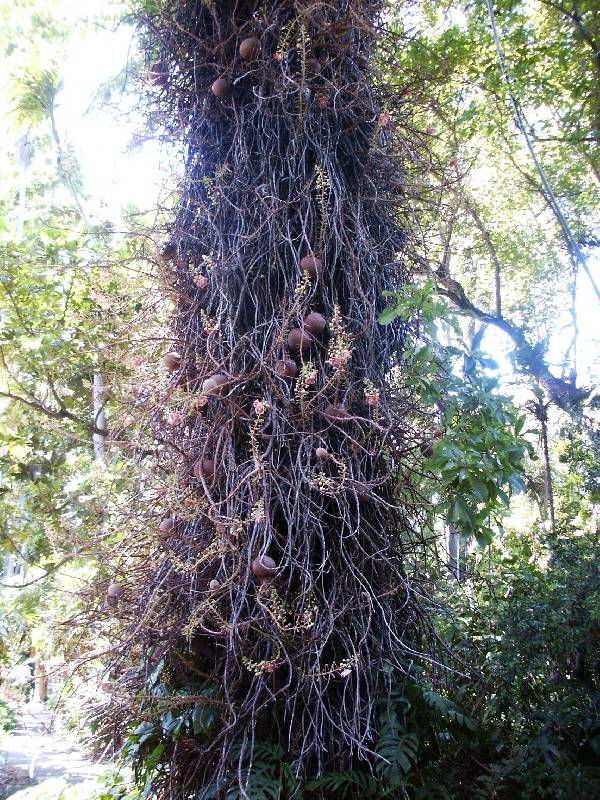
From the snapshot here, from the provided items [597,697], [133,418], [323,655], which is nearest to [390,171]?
[133,418]

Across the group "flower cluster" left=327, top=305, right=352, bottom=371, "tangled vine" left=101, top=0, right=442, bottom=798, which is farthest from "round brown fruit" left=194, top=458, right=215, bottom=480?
"flower cluster" left=327, top=305, right=352, bottom=371

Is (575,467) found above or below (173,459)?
above

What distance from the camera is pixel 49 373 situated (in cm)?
283

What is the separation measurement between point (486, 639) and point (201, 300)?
4.12 feet

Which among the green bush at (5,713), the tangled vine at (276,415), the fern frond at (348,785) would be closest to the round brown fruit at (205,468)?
the tangled vine at (276,415)

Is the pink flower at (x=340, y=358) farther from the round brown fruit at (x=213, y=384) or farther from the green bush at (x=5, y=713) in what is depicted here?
the green bush at (x=5, y=713)

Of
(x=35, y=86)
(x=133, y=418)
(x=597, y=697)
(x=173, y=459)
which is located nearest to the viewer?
(x=597, y=697)

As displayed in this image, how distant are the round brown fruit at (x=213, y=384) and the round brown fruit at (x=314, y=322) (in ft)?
0.80

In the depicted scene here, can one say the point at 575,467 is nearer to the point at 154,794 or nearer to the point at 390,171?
the point at 390,171

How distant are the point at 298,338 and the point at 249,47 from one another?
2.82 ft

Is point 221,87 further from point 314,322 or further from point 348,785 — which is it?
point 348,785

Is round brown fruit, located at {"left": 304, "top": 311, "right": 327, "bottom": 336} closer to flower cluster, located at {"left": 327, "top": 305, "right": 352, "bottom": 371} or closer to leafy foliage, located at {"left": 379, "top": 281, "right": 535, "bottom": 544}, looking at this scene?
flower cluster, located at {"left": 327, "top": 305, "right": 352, "bottom": 371}

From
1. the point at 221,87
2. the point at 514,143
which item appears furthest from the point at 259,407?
the point at 514,143

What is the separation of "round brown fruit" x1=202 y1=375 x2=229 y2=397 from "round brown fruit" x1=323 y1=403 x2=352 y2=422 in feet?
0.85
